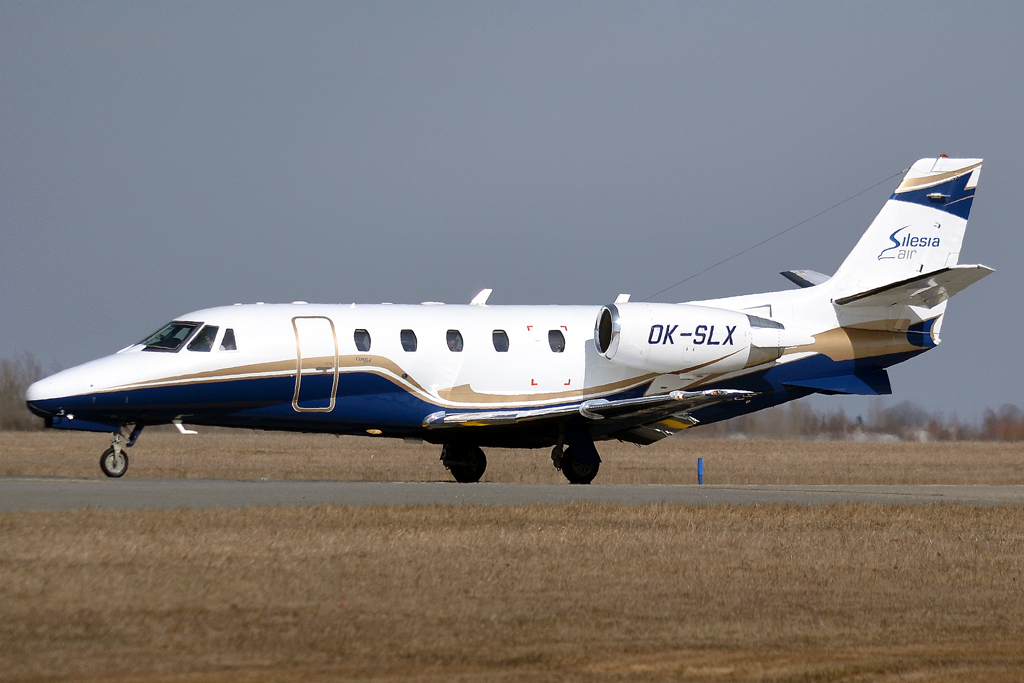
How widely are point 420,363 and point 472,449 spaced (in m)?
2.97

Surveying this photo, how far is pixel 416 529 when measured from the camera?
14227mm

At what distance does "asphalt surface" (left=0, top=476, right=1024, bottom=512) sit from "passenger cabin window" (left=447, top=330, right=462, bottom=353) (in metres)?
3.73

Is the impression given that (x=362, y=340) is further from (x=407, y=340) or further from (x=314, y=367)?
(x=314, y=367)

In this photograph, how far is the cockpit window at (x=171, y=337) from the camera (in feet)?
74.3

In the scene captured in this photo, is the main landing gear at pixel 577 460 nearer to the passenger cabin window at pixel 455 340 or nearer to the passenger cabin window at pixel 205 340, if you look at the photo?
the passenger cabin window at pixel 455 340

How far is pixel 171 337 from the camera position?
75.0 feet

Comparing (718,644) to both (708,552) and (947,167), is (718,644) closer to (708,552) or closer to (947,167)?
(708,552)

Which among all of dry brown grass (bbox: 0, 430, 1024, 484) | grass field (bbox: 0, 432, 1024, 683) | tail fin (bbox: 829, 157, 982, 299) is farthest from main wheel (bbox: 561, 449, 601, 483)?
grass field (bbox: 0, 432, 1024, 683)

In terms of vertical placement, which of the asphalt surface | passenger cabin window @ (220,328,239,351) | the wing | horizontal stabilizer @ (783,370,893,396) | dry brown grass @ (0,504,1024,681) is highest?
passenger cabin window @ (220,328,239,351)

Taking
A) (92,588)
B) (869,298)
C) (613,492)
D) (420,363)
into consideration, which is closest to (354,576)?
(92,588)

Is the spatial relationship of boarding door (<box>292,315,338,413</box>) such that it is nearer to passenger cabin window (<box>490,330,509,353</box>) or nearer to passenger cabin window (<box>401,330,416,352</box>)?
passenger cabin window (<box>401,330,416,352</box>)

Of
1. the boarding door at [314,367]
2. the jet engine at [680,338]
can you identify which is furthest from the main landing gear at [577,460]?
the boarding door at [314,367]

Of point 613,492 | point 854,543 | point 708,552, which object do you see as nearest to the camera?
point 708,552

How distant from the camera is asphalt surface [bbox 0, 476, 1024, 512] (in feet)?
53.7
